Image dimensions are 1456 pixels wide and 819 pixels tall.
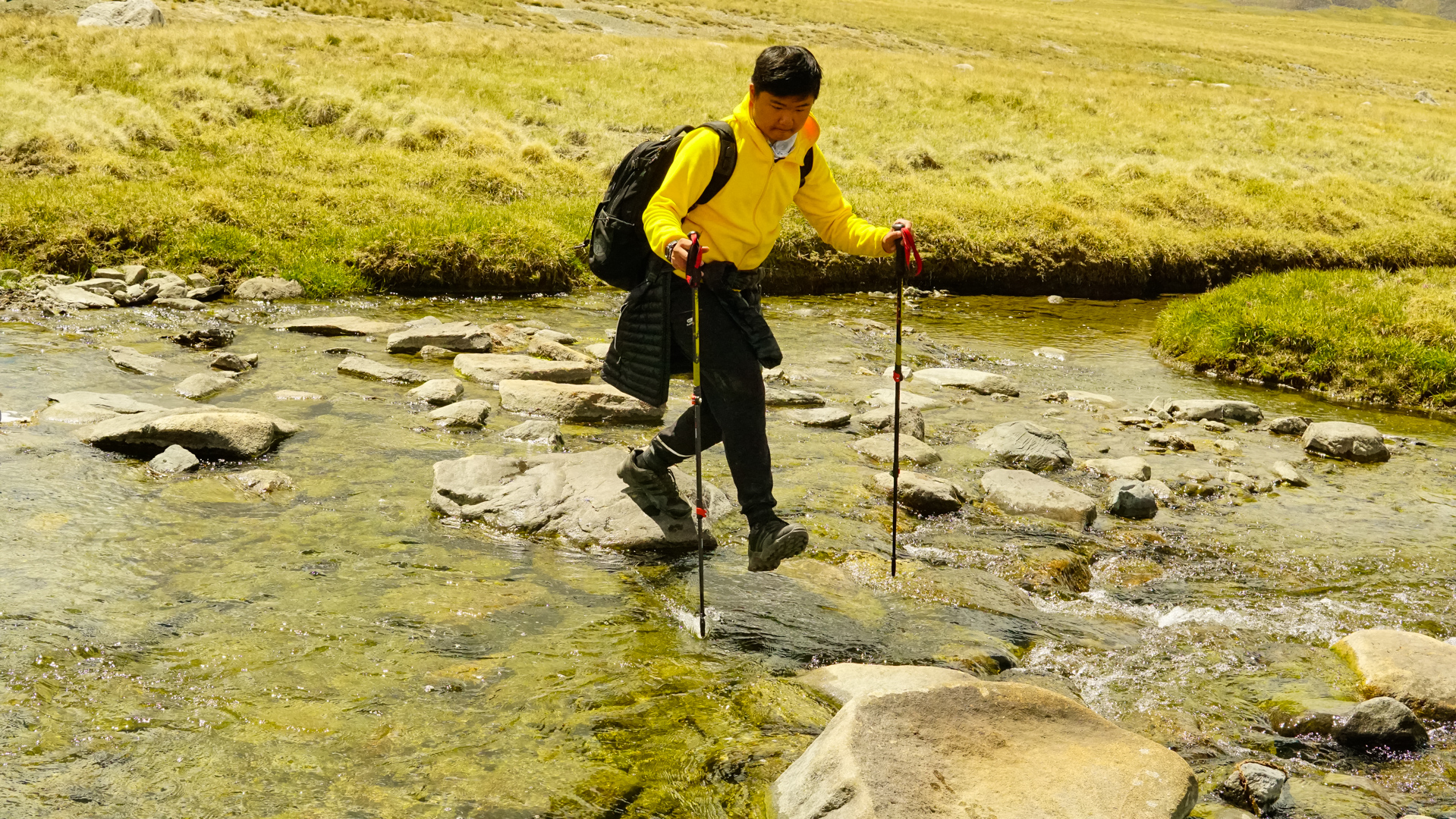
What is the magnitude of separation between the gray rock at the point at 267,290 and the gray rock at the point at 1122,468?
1211cm

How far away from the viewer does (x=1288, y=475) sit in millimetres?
10875

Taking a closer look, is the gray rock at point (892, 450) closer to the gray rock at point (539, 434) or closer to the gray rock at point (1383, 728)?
the gray rock at point (539, 434)

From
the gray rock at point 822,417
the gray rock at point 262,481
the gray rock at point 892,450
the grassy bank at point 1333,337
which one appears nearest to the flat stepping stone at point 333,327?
the gray rock at point 262,481

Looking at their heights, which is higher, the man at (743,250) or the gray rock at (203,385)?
the man at (743,250)

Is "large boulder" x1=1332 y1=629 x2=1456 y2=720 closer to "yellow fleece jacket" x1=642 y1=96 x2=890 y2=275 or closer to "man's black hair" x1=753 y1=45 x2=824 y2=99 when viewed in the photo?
"yellow fleece jacket" x1=642 y1=96 x2=890 y2=275

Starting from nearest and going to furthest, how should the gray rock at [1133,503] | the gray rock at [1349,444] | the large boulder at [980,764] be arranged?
the large boulder at [980,764] → the gray rock at [1133,503] → the gray rock at [1349,444]

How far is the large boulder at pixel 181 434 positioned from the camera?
8.77 meters

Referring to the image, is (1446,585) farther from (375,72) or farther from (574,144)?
(375,72)

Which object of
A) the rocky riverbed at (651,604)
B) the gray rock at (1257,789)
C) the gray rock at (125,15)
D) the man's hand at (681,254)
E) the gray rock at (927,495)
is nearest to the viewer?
the rocky riverbed at (651,604)

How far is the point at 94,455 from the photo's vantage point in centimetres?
866

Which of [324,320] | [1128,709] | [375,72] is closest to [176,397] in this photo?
[324,320]

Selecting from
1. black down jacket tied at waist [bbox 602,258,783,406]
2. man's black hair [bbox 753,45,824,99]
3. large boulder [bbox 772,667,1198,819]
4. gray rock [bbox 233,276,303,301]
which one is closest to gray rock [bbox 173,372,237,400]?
gray rock [bbox 233,276,303,301]

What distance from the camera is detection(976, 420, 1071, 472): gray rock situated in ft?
35.5

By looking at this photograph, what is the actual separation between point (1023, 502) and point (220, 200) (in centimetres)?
1536
